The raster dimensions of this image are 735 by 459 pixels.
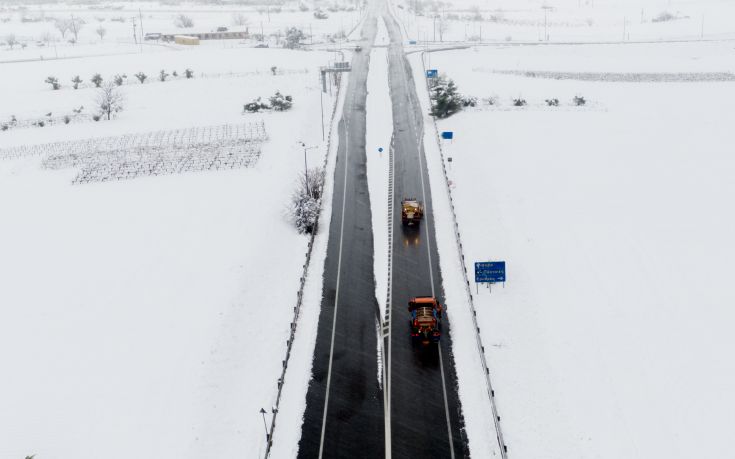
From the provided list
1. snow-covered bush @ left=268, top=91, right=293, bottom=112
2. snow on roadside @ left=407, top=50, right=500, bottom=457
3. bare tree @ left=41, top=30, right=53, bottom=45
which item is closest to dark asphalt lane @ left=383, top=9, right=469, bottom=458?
snow on roadside @ left=407, top=50, right=500, bottom=457

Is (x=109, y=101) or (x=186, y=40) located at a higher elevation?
(x=186, y=40)

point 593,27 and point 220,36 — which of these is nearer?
point 220,36

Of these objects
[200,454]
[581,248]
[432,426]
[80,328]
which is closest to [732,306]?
[581,248]

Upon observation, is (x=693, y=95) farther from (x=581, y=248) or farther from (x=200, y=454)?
(x=200, y=454)

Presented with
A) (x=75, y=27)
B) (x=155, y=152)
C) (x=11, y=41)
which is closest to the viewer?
(x=155, y=152)

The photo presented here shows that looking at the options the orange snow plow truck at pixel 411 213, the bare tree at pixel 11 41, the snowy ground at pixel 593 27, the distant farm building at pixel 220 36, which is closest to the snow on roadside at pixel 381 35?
the snowy ground at pixel 593 27

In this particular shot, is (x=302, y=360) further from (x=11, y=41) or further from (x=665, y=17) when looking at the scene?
(x=665, y=17)

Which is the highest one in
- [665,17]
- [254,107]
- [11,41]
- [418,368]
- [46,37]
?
[46,37]

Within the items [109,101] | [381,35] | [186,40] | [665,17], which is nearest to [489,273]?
[109,101]
